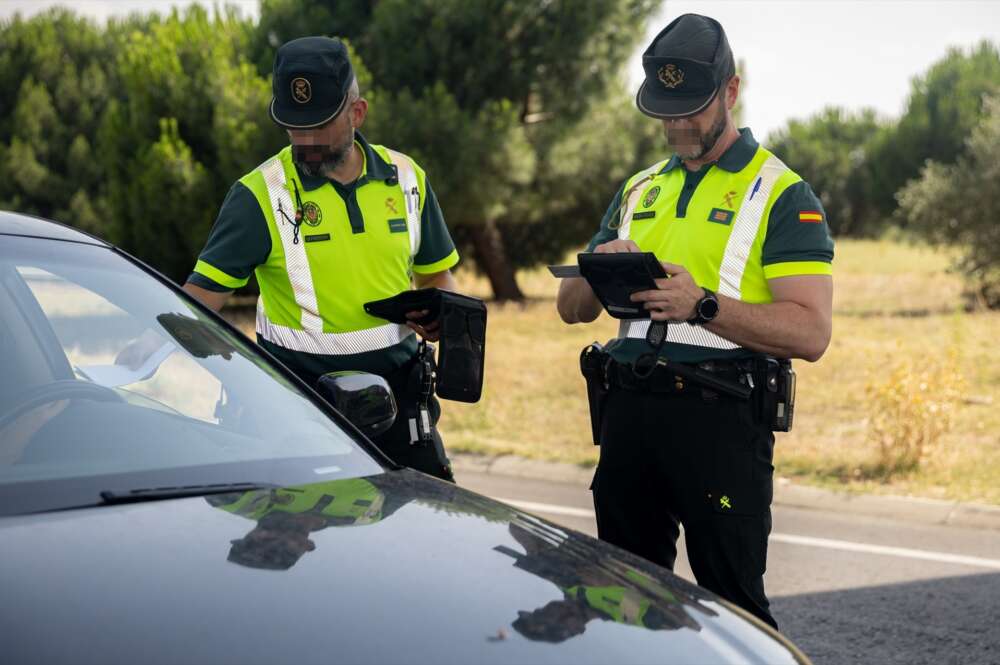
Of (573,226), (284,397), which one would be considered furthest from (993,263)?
(284,397)

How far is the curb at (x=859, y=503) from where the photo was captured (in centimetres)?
657

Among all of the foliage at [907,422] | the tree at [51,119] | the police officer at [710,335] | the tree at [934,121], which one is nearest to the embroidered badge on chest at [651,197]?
the police officer at [710,335]

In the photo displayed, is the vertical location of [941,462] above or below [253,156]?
below

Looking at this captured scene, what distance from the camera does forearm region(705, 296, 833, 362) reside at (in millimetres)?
3164

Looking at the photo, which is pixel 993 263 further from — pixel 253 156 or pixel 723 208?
pixel 723 208

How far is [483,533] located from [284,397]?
70 centimetres

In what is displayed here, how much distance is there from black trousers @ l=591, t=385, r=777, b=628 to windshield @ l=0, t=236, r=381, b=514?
3.01 feet

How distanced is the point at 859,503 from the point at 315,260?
4.20 meters

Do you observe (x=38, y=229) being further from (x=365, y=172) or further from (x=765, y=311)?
(x=765, y=311)

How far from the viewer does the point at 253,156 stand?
59.8 feet

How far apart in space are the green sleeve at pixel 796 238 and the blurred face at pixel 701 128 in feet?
0.83

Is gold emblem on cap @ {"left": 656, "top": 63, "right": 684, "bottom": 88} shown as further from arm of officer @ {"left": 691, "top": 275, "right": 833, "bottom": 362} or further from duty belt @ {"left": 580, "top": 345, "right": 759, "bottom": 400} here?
duty belt @ {"left": 580, "top": 345, "right": 759, "bottom": 400}

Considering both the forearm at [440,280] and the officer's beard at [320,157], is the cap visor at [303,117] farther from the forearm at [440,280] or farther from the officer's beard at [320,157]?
the forearm at [440,280]

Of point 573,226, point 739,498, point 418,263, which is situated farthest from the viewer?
point 573,226
